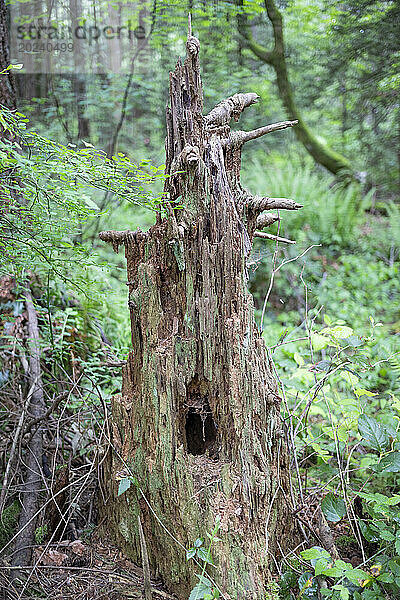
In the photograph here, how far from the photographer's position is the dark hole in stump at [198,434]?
89.9 inches

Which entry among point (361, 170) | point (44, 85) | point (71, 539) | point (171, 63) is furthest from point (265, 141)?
point (71, 539)

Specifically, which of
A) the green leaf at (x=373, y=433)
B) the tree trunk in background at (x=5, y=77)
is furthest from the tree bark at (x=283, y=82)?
the green leaf at (x=373, y=433)

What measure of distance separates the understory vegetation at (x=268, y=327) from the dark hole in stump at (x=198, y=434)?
0.35 metres

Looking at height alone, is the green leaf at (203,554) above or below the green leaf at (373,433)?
below

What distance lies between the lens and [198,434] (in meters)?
2.31

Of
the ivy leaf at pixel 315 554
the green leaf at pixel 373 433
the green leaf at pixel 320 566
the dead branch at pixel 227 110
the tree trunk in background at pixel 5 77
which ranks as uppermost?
the tree trunk in background at pixel 5 77

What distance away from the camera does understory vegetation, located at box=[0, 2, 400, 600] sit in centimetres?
201

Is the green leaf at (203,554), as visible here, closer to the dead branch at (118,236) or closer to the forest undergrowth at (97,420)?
the forest undergrowth at (97,420)

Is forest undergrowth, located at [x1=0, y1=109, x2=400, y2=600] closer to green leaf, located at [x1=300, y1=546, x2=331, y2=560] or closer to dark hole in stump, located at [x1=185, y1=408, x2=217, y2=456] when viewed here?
green leaf, located at [x1=300, y1=546, x2=331, y2=560]

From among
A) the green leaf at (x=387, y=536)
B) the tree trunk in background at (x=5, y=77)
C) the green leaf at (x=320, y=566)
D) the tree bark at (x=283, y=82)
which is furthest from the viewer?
the tree bark at (x=283, y=82)

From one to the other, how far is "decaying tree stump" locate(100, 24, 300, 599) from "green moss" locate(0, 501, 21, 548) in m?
0.88

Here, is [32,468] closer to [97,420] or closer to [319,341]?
[97,420]

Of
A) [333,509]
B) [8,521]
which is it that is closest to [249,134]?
[333,509]

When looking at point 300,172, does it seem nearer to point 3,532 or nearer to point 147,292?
point 147,292
